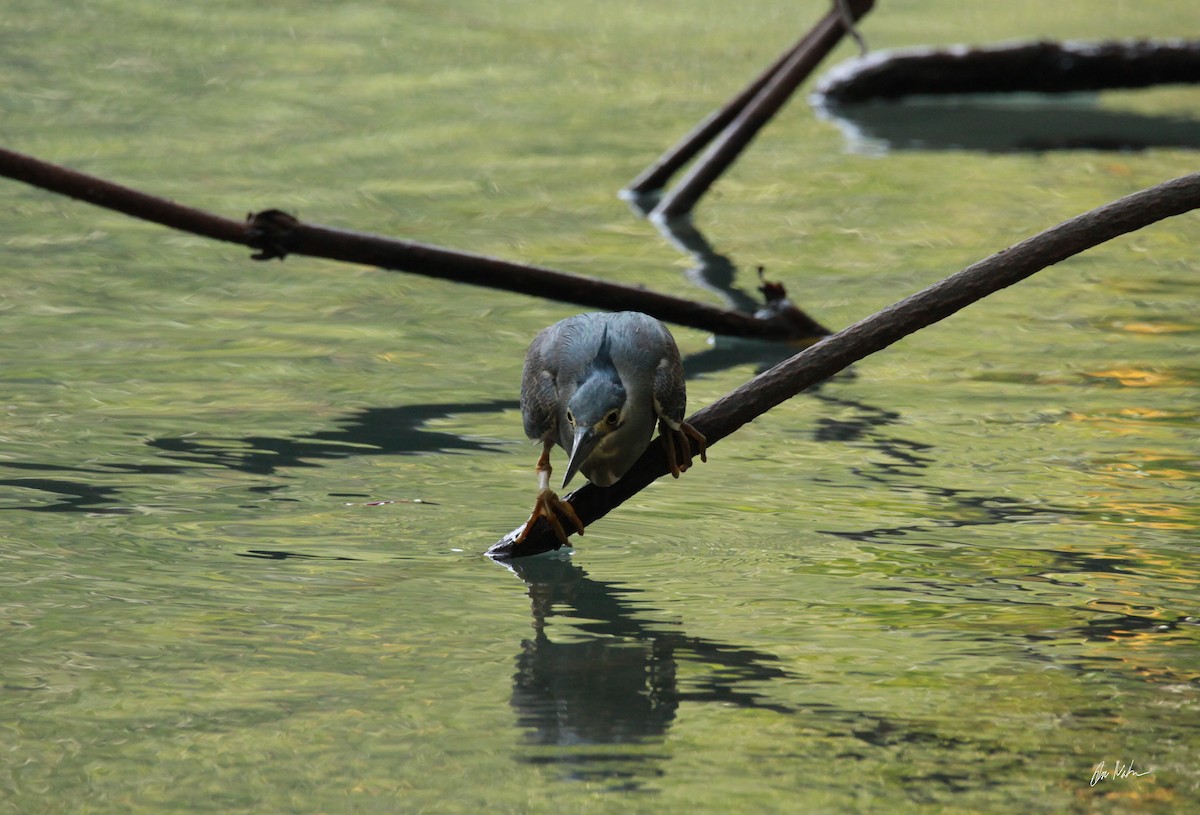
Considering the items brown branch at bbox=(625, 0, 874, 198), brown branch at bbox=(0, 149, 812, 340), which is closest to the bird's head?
brown branch at bbox=(0, 149, 812, 340)

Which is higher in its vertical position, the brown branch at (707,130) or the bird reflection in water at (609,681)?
the brown branch at (707,130)

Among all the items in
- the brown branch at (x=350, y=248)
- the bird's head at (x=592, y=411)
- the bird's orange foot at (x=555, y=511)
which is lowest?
the bird's orange foot at (x=555, y=511)

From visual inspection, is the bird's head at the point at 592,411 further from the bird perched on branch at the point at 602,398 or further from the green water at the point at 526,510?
the green water at the point at 526,510

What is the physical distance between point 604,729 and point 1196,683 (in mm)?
942

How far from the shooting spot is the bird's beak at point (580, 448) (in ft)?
8.58

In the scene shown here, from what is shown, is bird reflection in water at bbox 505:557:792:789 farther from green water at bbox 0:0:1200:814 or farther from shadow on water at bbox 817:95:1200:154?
shadow on water at bbox 817:95:1200:154

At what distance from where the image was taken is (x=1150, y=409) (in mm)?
4199

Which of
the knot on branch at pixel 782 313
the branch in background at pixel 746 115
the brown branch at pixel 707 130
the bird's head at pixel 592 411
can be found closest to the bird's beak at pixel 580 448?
the bird's head at pixel 592 411

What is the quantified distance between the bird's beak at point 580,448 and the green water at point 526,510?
34cm

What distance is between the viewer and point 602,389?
104 inches

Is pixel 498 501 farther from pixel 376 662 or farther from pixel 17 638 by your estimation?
pixel 17 638

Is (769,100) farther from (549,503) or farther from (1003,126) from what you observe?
(549,503)

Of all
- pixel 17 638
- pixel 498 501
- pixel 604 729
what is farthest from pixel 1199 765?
pixel 17 638
